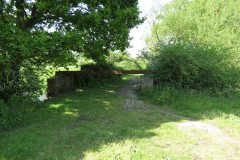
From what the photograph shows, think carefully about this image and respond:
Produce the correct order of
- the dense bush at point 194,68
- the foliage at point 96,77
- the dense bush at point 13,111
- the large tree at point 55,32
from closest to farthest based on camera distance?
1. the dense bush at point 13,111
2. the large tree at point 55,32
3. the dense bush at point 194,68
4. the foliage at point 96,77

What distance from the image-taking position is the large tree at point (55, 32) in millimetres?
7238

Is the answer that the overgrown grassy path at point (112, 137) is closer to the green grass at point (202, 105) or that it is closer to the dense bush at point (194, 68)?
the green grass at point (202, 105)

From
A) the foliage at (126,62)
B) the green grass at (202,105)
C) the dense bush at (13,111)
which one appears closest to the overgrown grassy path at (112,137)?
the dense bush at (13,111)

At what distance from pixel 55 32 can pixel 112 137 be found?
424 centimetres

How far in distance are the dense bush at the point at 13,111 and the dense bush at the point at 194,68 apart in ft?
22.6

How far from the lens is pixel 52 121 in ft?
22.9

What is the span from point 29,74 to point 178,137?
6.54 meters

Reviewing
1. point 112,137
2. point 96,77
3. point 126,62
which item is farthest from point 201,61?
point 126,62

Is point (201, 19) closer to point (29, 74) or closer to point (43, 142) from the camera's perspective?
point (29, 74)

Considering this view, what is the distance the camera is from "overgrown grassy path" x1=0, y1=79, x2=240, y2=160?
482 cm

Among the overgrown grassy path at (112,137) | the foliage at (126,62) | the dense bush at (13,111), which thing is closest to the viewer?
the overgrown grassy path at (112,137)

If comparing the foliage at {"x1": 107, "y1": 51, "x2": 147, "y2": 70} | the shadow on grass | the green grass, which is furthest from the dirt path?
the foliage at {"x1": 107, "y1": 51, "x2": 147, "y2": 70}

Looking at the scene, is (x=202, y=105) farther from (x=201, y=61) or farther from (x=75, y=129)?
(x=75, y=129)

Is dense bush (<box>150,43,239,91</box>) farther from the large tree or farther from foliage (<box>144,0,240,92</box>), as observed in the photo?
the large tree
